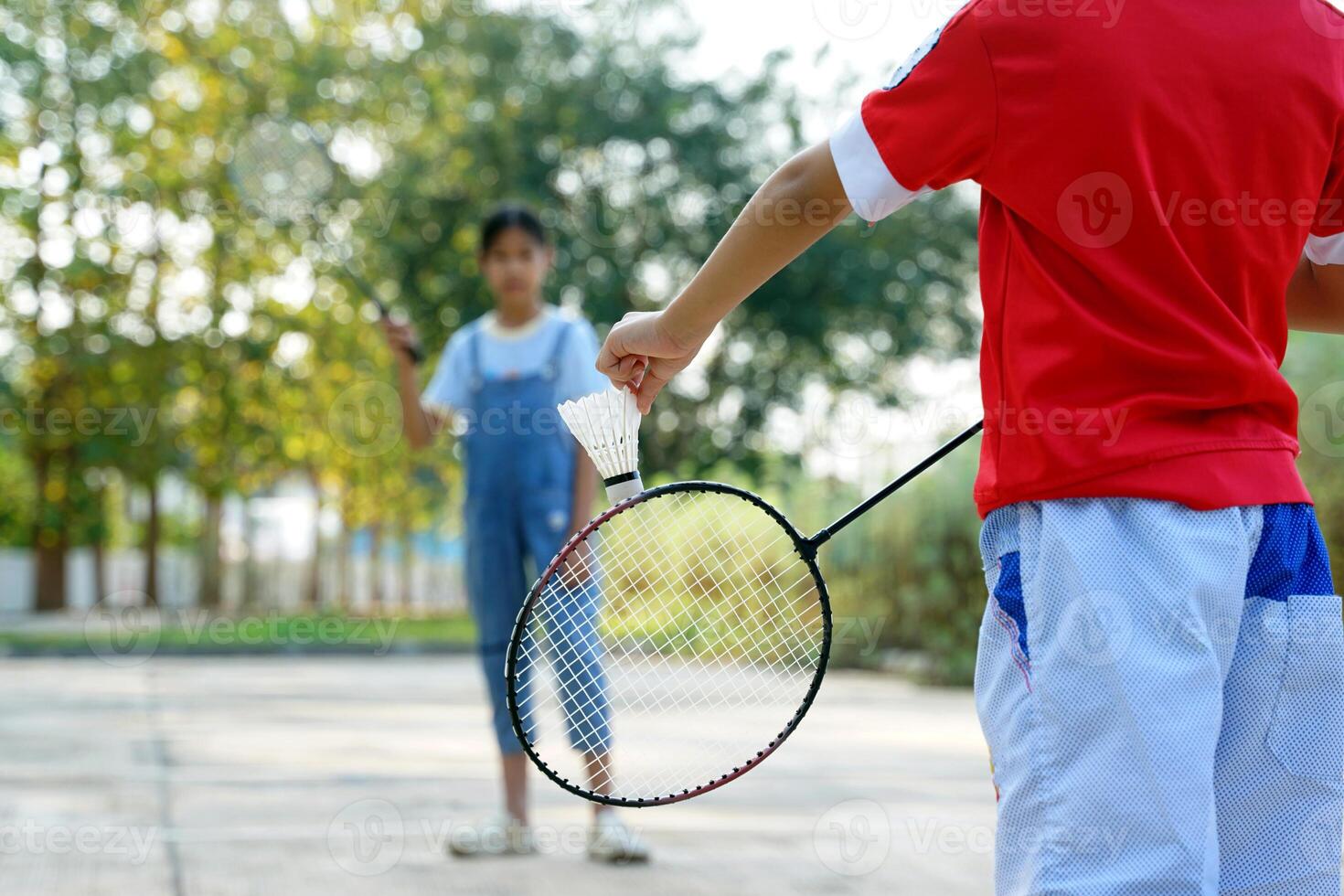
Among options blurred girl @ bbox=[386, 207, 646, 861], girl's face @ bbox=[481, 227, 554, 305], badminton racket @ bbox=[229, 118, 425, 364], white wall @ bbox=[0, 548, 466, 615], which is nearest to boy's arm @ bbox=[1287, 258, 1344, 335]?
blurred girl @ bbox=[386, 207, 646, 861]

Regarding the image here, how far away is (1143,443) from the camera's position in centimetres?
158

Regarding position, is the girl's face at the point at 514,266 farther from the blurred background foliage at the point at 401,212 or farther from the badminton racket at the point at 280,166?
the blurred background foliage at the point at 401,212

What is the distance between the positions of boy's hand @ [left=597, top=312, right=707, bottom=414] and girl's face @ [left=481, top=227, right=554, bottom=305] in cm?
242

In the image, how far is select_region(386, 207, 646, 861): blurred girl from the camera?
4.25 m

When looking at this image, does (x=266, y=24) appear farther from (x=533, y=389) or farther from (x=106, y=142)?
(x=533, y=389)

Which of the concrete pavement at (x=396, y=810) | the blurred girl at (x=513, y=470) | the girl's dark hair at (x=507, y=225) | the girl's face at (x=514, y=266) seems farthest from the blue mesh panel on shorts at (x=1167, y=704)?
the girl's dark hair at (x=507, y=225)

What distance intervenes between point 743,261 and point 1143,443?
0.51m

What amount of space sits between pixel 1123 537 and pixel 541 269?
313cm

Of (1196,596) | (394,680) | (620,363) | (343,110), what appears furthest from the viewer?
(343,110)

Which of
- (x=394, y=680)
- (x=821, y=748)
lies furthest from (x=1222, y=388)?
(x=394, y=680)

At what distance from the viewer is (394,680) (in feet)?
37.0

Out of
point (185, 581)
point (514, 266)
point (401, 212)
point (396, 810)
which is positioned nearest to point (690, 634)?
point (514, 266)

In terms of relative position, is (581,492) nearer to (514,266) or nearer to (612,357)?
(514,266)

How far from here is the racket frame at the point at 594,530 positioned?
6.31ft
